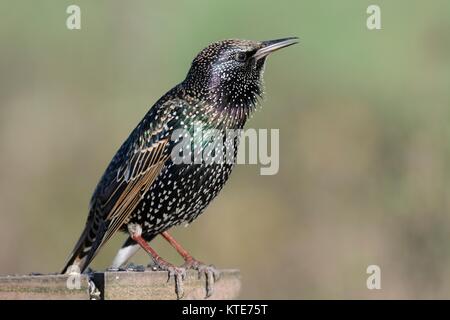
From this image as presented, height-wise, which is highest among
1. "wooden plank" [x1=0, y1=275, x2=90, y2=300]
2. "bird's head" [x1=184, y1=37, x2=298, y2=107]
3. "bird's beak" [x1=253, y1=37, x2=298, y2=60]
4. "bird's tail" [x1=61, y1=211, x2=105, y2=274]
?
"bird's beak" [x1=253, y1=37, x2=298, y2=60]

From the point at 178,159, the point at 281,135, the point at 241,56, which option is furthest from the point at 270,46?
the point at 281,135

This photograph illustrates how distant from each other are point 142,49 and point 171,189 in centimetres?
379

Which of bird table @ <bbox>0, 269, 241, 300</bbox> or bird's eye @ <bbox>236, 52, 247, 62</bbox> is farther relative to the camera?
bird's eye @ <bbox>236, 52, 247, 62</bbox>

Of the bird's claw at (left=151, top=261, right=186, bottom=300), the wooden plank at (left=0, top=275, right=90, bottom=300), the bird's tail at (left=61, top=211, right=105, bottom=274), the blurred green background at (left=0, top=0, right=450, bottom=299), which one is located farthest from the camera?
the blurred green background at (left=0, top=0, right=450, bottom=299)

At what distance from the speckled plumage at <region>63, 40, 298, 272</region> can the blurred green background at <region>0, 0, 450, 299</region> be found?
1.97 meters

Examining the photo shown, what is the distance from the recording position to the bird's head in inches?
244

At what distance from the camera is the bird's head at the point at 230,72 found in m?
6.20

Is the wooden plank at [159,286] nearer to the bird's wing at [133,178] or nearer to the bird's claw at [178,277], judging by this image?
the bird's claw at [178,277]

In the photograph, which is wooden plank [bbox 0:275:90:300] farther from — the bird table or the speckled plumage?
the speckled plumage

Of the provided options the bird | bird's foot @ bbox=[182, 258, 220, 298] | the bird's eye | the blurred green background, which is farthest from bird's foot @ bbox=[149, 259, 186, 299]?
the blurred green background
